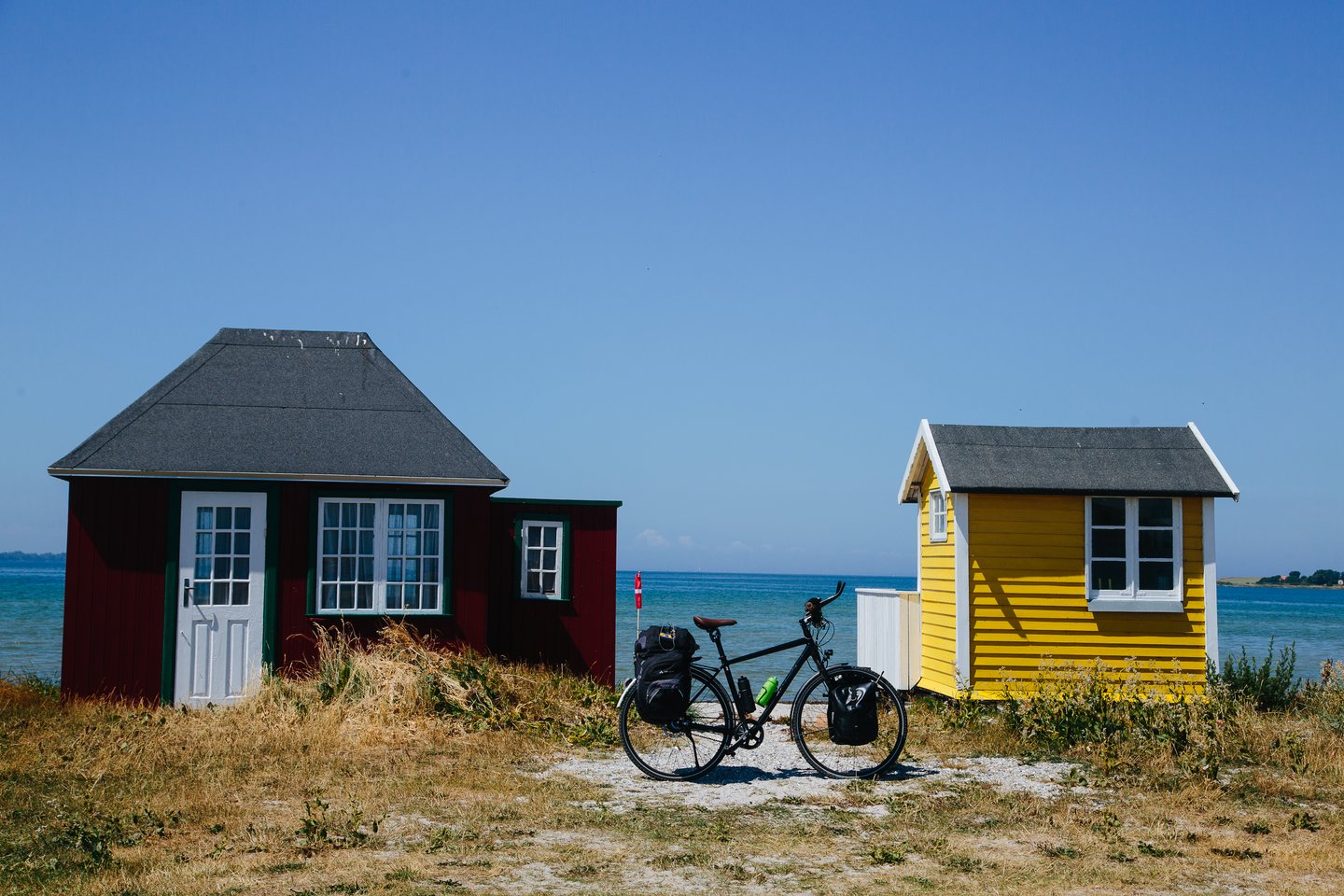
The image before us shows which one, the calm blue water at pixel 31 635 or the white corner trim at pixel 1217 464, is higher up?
the white corner trim at pixel 1217 464

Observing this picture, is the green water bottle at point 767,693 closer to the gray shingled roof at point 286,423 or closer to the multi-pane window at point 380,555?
the gray shingled roof at point 286,423

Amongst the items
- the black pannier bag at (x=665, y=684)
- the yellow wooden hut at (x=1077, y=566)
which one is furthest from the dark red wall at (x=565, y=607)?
the black pannier bag at (x=665, y=684)

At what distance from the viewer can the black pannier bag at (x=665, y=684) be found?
883 cm

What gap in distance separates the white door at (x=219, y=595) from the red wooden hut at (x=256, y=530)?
14 millimetres

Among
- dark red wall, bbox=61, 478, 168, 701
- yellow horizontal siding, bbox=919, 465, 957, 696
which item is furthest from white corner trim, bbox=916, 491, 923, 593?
dark red wall, bbox=61, 478, 168, 701

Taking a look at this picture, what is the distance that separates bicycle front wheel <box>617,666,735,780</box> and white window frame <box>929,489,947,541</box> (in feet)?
16.9

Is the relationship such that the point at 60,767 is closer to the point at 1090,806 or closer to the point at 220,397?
the point at 220,397

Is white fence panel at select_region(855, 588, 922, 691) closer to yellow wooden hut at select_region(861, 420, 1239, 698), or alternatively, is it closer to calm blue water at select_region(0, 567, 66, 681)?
→ yellow wooden hut at select_region(861, 420, 1239, 698)

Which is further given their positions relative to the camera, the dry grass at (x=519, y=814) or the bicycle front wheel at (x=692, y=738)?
the bicycle front wheel at (x=692, y=738)

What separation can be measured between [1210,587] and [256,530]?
396 inches

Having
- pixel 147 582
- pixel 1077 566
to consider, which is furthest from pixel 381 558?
pixel 1077 566

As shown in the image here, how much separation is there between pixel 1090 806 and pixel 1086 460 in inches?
230

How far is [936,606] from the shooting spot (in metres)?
13.7

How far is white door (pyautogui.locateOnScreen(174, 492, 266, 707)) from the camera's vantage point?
41.5 feet
